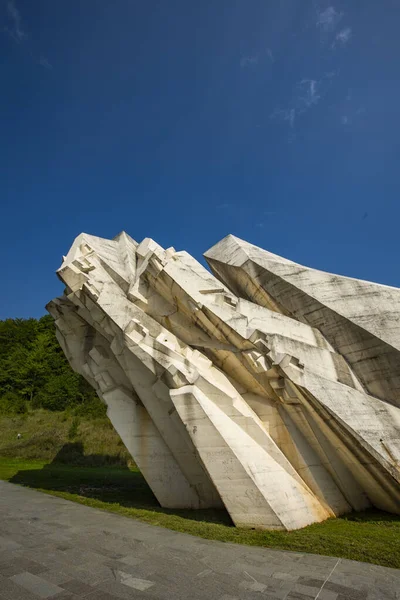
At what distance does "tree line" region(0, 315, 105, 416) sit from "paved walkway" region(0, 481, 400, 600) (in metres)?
30.4

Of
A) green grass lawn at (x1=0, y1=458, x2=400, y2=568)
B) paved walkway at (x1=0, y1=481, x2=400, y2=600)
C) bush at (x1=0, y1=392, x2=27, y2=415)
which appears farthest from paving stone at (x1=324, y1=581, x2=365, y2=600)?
bush at (x1=0, y1=392, x2=27, y2=415)

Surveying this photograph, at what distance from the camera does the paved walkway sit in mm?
4328

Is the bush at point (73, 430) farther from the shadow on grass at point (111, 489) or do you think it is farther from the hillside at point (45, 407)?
the shadow on grass at point (111, 489)

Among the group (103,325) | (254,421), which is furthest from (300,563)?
(103,325)

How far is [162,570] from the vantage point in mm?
5117

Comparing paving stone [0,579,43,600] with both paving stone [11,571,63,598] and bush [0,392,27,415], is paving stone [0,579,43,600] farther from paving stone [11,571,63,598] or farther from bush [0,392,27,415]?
bush [0,392,27,415]

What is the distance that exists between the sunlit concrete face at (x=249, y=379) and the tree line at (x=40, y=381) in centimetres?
2779

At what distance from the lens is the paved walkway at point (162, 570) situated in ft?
14.2

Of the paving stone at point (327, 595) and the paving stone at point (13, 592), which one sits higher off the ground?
the paving stone at point (13, 592)

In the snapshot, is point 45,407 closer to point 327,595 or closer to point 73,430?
point 73,430

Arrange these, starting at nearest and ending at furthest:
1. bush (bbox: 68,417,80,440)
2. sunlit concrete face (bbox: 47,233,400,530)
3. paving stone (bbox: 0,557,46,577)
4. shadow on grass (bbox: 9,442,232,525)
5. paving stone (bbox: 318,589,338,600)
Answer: paving stone (bbox: 318,589,338,600) → paving stone (bbox: 0,557,46,577) → sunlit concrete face (bbox: 47,233,400,530) → shadow on grass (bbox: 9,442,232,525) → bush (bbox: 68,417,80,440)

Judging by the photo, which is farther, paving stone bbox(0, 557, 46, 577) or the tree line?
the tree line

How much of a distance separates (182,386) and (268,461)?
2506 mm

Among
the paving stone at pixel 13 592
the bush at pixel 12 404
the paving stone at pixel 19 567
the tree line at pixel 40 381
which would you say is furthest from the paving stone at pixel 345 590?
the bush at pixel 12 404
